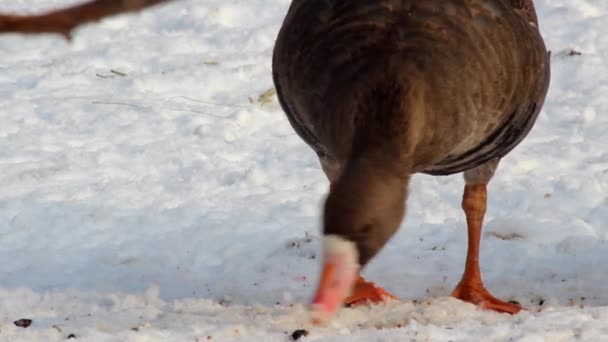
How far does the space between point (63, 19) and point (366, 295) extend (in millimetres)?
3808

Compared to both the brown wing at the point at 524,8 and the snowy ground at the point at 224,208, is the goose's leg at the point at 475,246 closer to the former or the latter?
the snowy ground at the point at 224,208

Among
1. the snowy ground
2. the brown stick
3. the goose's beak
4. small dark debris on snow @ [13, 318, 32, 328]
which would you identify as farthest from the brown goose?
the brown stick

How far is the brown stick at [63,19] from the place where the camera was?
920 mm

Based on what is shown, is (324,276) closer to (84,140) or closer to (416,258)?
(416,258)

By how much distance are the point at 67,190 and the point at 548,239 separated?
282 cm

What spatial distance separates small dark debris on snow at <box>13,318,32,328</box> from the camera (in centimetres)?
414

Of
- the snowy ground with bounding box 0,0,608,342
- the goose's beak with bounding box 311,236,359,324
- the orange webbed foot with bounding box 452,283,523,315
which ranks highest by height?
the goose's beak with bounding box 311,236,359,324

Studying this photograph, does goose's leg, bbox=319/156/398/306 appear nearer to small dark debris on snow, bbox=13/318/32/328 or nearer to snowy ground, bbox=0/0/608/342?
snowy ground, bbox=0/0/608/342

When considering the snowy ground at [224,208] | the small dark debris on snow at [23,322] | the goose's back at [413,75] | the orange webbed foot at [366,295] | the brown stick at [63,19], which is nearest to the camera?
the brown stick at [63,19]

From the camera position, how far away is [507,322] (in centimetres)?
390

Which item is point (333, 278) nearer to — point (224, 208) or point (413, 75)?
point (413, 75)

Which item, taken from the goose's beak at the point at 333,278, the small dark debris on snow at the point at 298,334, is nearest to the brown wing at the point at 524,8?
the small dark debris on snow at the point at 298,334

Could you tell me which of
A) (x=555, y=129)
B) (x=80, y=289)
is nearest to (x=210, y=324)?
(x=80, y=289)

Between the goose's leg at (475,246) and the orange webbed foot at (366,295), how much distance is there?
348 millimetres
